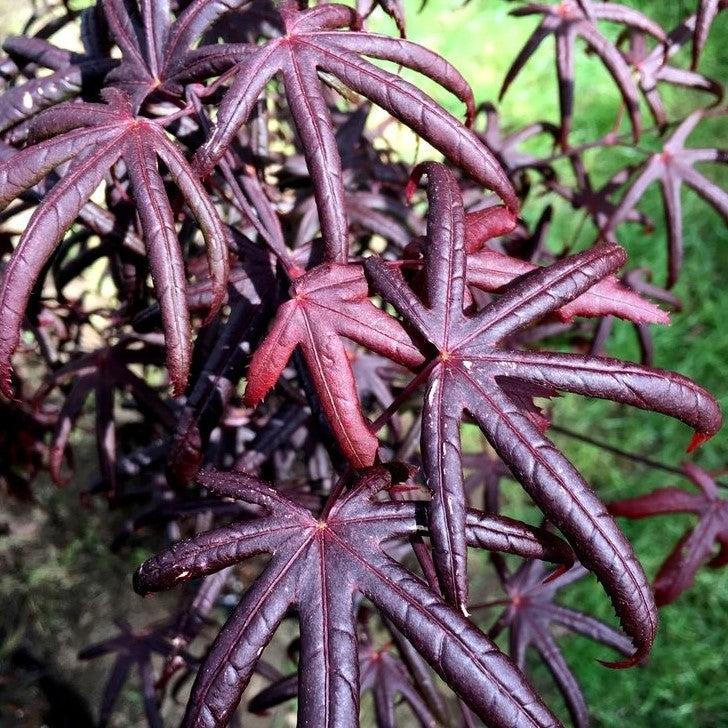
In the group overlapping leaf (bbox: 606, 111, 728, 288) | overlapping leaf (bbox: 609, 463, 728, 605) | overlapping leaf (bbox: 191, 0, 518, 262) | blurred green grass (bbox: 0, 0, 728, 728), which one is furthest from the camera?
blurred green grass (bbox: 0, 0, 728, 728)

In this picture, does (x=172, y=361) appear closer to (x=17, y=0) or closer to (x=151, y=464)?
(x=151, y=464)

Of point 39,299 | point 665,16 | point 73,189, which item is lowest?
point 73,189

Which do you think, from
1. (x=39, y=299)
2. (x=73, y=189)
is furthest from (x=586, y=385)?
(x=39, y=299)

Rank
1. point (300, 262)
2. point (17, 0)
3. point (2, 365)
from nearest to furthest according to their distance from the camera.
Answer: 1. point (2, 365)
2. point (300, 262)
3. point (17, 0)

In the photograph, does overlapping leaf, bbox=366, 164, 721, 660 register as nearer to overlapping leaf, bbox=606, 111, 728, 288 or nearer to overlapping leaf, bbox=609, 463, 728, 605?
overlapping leaf, bbox=609, 463, 728, 605

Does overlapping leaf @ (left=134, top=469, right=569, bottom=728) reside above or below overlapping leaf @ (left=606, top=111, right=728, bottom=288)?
below

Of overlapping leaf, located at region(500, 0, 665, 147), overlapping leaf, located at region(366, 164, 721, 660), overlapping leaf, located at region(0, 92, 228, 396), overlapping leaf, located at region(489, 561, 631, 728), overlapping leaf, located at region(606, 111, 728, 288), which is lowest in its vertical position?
overlapping leaf, located at region(489, 561, 631, 728)

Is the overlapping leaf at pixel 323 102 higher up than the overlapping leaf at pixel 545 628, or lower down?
higher up

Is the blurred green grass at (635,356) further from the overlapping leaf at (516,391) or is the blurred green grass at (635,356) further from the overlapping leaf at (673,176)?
the overlapping leaf at (516,391)

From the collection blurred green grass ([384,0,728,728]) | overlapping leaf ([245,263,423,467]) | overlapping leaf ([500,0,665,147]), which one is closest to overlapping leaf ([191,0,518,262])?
overlapping leaf ([245,263,423,467])

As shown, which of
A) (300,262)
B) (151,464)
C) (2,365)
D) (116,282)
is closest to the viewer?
(2,365)

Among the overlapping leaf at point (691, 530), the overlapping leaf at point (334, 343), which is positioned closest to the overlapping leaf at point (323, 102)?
the overlapping leaf at point (334, 343)
